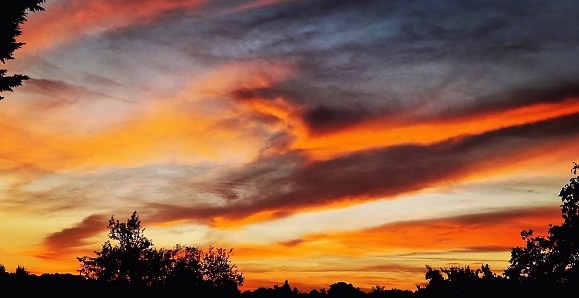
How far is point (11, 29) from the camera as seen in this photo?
122 ft

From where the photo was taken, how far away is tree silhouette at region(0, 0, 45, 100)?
1412 inches

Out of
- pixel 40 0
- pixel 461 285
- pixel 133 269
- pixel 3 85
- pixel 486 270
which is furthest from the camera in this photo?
pixel 133 269

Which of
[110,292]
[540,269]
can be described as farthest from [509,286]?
[110,292]

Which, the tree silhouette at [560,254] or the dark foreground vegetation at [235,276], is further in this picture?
the tree silhouette at [560,254]

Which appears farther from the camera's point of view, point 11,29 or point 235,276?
point 235,276

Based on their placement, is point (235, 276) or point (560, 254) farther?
point (235, 276)

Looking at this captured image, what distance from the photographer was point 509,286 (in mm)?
41594

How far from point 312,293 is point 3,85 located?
2235 cm

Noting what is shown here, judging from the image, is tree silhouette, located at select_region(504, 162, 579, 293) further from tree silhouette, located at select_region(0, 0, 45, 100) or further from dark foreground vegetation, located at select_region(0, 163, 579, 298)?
tree silhouette, located at select_region(0, 0, 45, 100)

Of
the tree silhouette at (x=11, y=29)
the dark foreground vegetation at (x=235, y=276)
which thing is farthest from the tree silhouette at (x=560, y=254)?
the tree silhouette at (x=11, y=29)

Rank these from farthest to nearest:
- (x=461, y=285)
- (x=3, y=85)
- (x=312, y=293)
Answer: (x=461, y=285), (x=3, y=85), (x=312, y=293)

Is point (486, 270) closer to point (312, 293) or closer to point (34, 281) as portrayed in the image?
point (312, 293)

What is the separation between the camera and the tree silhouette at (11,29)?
118ft

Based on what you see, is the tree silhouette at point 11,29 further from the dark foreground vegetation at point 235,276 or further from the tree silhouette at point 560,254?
the tree silhouette at point 560,254
